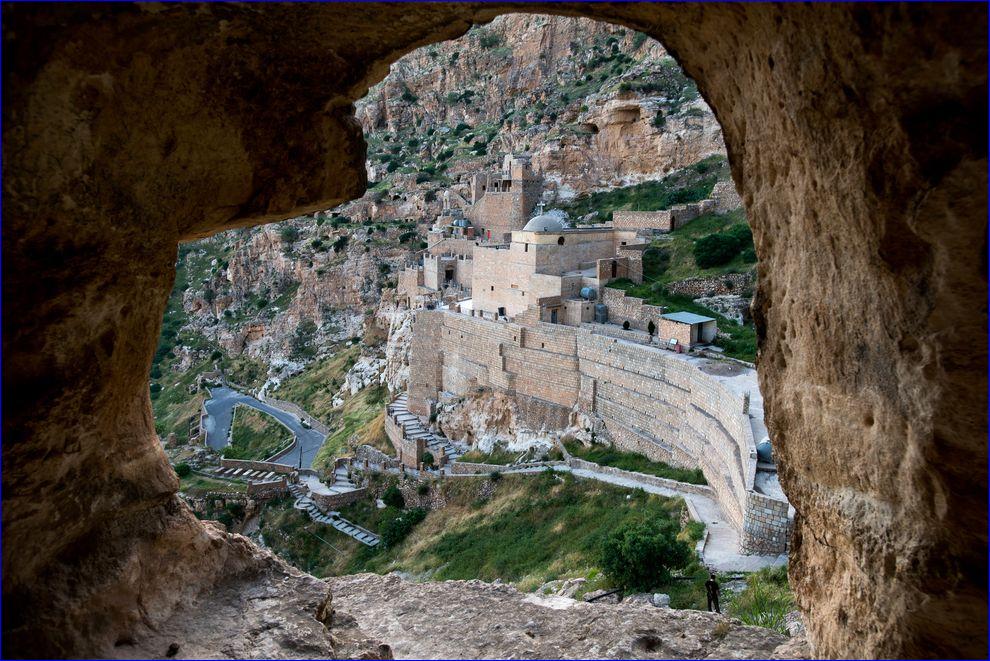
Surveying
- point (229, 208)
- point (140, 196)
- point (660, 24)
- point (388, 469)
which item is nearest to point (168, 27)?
point (140, 196)

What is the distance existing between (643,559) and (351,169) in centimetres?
880

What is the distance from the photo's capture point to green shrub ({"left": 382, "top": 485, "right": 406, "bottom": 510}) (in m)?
23.0

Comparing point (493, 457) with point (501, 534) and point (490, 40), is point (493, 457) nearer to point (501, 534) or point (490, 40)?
point (501, 534)

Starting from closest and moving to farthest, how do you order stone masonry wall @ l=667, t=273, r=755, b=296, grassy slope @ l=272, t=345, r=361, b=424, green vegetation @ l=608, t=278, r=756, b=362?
green vegetation @ l=608, t=278, r=756, b=362 < stone masonry wall @ l=667, t=273, r=755, b=296 < grassy slope @ l=272, t=345, r=361, b=424

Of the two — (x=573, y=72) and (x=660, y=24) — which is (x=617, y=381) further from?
(x=573, y=72)

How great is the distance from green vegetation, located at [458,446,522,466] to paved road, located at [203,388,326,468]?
32.1ft

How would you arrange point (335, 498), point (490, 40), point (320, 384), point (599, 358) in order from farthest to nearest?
point (490, 40)
point (320, 384)
point (335, 498)
point (599, 358)

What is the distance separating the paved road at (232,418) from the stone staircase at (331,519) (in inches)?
205

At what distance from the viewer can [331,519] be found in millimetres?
23297

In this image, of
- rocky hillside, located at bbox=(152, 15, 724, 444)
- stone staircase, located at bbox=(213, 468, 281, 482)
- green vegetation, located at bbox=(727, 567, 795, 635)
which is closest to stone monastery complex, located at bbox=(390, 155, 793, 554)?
green vegetation, located at bbox=(727, 567, 795, 635)

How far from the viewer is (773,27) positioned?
10.4 ft

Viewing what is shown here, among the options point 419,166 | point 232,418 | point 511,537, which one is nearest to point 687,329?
point 511,537

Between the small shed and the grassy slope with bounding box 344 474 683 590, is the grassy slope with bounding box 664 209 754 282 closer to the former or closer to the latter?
the small shed

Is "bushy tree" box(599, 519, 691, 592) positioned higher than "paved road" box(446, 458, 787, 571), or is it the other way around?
"bushy tree" box(599, 519, 691, 592)
